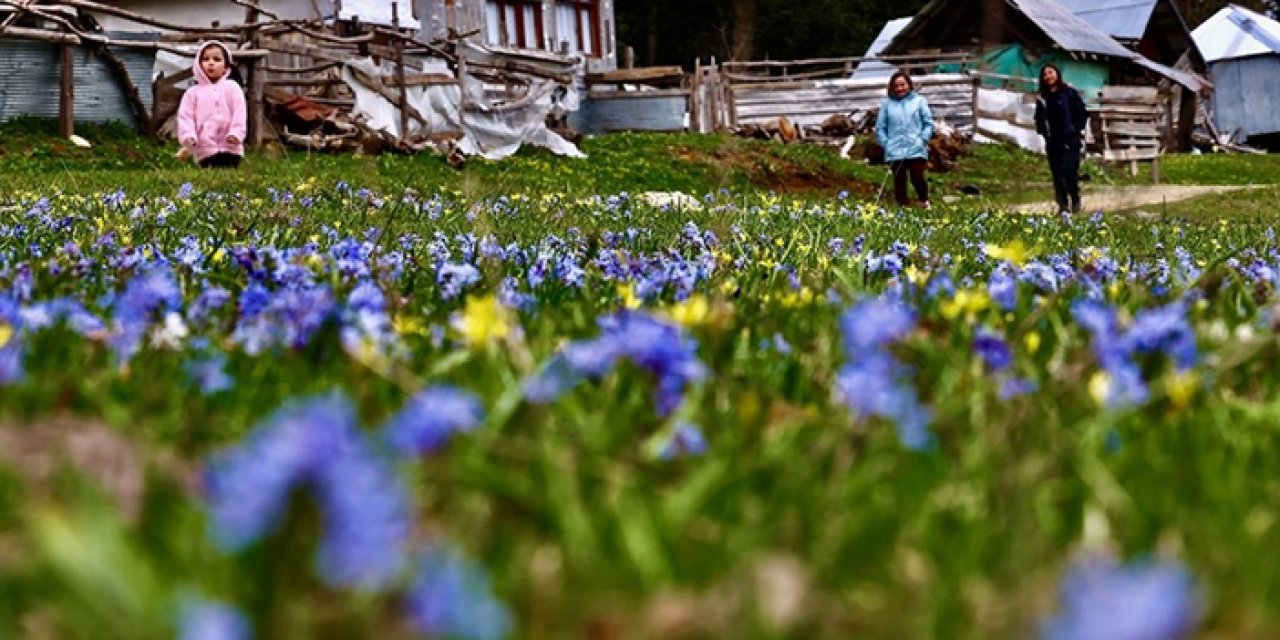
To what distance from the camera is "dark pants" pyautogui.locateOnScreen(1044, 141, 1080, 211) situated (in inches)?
767

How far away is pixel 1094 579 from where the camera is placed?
101 cm

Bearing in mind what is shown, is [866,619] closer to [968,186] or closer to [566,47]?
[968,186]

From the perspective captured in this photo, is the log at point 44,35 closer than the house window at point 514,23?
Yes

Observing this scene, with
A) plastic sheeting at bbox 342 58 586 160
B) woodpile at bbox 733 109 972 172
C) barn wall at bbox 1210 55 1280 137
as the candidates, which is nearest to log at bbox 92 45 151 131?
plastic sheeting at bbox 342 58 586 160

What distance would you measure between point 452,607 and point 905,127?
2013 centimetres

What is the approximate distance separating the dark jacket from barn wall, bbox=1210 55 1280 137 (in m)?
47.8

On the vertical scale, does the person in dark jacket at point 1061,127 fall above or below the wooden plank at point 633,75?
below

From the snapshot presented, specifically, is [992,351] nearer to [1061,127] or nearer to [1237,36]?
[1061,127]

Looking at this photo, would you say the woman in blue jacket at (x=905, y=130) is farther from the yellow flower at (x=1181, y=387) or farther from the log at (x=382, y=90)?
the yellow flower at (x=1181, y=387)

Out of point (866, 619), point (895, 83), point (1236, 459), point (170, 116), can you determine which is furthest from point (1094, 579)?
point (170, 116)

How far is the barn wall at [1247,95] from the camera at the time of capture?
214ft

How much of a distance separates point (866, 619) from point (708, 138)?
31731 mm

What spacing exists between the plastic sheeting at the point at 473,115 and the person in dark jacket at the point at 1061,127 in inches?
370

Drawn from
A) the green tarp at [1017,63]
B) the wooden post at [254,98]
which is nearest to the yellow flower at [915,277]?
the wooden post at [254,98]
